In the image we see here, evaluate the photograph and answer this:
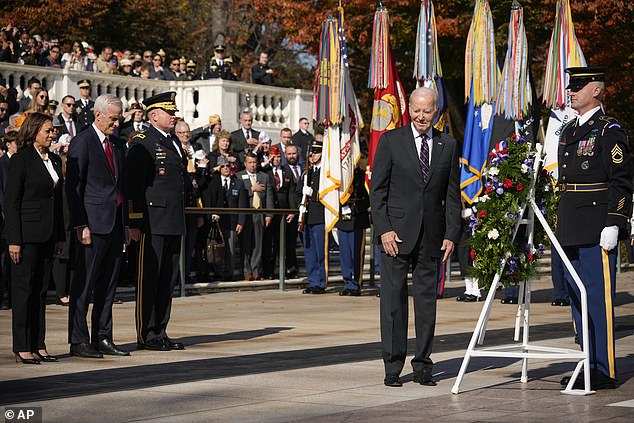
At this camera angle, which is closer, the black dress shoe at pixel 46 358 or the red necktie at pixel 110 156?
the black dress shoe at pixel 46 358

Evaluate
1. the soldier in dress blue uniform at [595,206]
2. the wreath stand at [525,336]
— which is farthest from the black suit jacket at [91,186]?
the soldier in dress blue uniform at [595,206]

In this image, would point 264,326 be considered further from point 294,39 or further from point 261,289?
point 294,39

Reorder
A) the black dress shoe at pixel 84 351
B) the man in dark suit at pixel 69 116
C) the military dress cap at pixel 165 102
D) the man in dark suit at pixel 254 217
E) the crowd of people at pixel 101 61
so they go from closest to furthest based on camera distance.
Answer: the black dress shoe at pixel 84 351 → the military dress cap at pixel 165 102 → the man in dark suit at pixel 254 217 → the man in dark suit at pixel 69 116 → the crowd of people at pixel 101 61

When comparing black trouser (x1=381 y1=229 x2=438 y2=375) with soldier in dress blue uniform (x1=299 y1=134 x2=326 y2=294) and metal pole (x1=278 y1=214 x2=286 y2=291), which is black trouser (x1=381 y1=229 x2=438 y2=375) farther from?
metal pole (x1=278 y1=214 x2=286 y2=291)

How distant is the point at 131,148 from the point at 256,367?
100 inches

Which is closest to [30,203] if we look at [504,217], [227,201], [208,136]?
[504,217]

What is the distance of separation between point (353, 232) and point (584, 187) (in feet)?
33.1

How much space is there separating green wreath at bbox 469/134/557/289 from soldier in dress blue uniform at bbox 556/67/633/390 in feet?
1.06

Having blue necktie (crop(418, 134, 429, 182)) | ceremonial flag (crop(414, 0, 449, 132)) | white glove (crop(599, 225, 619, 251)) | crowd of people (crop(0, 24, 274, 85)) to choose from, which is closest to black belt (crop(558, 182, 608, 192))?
white glove (crop(599, 225, 619, 251))

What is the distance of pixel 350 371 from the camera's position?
10586mm

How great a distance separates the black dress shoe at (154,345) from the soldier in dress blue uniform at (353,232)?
7.75 metres

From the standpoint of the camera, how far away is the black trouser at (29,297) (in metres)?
11.0

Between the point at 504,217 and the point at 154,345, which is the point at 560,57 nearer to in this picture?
the point at 154,345

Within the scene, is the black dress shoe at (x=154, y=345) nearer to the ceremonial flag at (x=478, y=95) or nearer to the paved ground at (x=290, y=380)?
the paved ground at (x=290, y=380)
